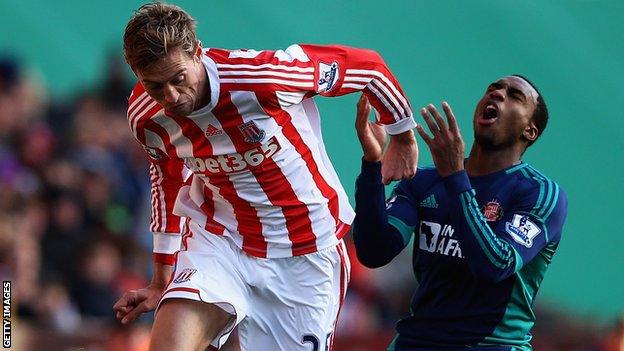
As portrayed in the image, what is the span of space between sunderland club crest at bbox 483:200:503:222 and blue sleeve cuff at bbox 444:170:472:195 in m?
0.26

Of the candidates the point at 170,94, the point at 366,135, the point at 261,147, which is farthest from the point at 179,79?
the point at 366,135

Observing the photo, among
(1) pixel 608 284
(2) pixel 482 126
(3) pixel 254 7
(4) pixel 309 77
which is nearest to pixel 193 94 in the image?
(4) pixel 309 77

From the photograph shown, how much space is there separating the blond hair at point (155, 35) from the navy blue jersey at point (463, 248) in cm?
84

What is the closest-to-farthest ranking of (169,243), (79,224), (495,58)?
(169,243) → (79,224) → (495,58)

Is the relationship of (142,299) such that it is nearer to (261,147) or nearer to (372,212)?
(261,147)

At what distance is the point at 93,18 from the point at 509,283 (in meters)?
5.19

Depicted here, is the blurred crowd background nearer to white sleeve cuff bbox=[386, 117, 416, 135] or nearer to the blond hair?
white sleeve cuff bbox=[386, 117, 416, 135]

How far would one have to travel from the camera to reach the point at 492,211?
4016mm

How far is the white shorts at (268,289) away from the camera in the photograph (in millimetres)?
4043

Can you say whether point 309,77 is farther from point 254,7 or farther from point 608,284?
point 608,284

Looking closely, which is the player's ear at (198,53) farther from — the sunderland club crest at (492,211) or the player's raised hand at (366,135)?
the sunderland club crest at (492,211)

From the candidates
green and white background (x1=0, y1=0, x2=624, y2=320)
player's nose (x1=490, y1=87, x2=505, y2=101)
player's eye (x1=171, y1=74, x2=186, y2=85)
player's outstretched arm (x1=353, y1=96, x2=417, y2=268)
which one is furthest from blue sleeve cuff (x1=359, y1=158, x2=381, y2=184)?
green and white background (x1=0, y1=0, x2=624, y2=320)

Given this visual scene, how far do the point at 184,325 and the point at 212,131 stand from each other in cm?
69

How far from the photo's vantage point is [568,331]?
857 cm
